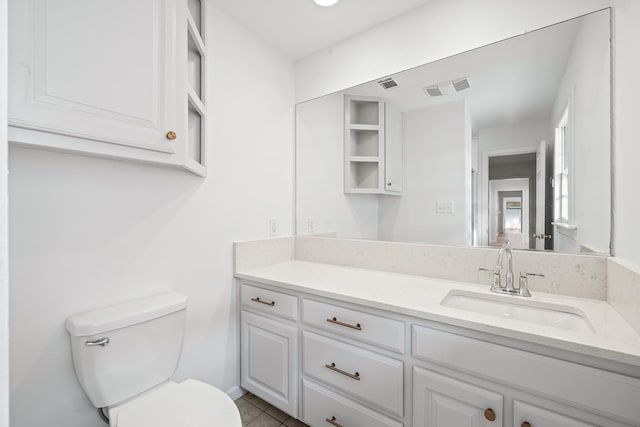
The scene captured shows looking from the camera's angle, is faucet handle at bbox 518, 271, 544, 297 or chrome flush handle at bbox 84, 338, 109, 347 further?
faucet handle at bbox 518, 271, 544, 297

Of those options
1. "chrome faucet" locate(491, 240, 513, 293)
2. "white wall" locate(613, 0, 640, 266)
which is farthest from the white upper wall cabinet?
"white wall" locate(613, 0, 640, 266)

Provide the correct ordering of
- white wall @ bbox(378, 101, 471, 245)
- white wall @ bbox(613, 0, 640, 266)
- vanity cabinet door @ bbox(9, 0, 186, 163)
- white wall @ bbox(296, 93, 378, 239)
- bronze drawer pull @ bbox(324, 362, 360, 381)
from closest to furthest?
1. vanity cabinet door @ bbox(9, 0, 186, 163)
2. white wall @ bbox(613, 0, 640, 266)
3. bronze drawer pull @ bbox(324, 362, 360, 381)
4. white wall @ bbox(378, 101, 471, 245)
5. white wall @ bbox(296, 93, 378, 239)

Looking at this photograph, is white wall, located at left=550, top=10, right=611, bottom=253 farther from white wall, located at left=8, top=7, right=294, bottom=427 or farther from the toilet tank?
the toilet tank

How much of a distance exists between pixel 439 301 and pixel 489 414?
0.41 m

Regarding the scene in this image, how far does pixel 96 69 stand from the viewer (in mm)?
986

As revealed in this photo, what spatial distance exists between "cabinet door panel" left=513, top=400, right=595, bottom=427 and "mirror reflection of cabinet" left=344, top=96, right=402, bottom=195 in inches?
48.1

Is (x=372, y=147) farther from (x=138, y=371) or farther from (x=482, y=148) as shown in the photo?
(x=138, y=371)

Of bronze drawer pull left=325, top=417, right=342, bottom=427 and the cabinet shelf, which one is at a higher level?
the cabinet shelf

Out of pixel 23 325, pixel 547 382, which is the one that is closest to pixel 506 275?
pixel 547 382

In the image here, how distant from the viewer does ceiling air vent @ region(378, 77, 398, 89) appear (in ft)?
5.91

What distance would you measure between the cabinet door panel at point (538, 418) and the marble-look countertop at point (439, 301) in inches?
8.7

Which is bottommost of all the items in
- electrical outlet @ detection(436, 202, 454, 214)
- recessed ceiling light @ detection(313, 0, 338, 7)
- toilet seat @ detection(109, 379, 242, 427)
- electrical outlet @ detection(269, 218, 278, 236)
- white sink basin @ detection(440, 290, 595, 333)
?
toilet seat @ detection(109, 379, 242, 427)

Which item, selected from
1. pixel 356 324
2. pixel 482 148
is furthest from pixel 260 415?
pixel 482 148
